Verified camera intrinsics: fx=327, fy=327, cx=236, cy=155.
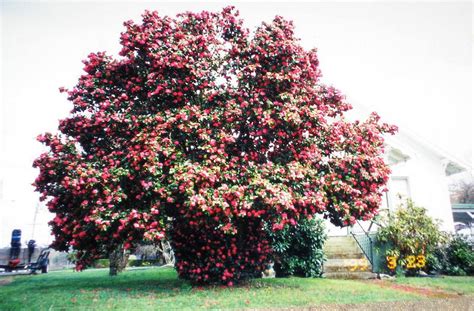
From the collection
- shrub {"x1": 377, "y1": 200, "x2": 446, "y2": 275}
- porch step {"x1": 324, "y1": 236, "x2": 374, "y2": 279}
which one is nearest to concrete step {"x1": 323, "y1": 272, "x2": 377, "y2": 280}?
porch step {"x1": 324, "y1": 236, "x2": 374, "y2": 279}

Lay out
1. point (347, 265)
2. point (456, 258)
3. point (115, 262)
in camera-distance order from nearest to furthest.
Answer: point (347, 265), point (456, 258), point (115, 262)

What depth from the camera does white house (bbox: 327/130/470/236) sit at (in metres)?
14.9

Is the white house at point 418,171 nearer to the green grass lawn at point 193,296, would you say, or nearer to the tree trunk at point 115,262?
→ the green grass lawn at point 193,296

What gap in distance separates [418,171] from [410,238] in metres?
5.71

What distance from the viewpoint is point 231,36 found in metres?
8.76

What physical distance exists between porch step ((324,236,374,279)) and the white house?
2.33 m

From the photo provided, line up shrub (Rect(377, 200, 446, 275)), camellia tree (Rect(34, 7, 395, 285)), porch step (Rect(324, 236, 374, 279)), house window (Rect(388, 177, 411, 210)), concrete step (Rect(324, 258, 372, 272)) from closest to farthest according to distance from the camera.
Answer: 1. camellia tree (Rect(34, 7, 395, 285))
2. porch step (Rect(324, 236, 374, 279))
3. shrub (Rect(377, 200, 446, 275))
4. concrete step (Rect(324, 258, 372, 272))
5. house window (Rect(388, 177, 411, 210))

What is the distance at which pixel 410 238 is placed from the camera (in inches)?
426

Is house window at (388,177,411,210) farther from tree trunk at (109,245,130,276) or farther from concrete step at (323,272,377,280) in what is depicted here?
tree trunk at (109,245,130,276)

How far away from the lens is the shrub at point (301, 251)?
34.2 feet

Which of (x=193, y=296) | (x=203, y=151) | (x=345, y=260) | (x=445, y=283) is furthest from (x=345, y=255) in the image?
(x=203, y=151)

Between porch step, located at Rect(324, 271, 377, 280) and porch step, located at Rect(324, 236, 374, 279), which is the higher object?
porch step, located at Rect(324, 236, 374, 279)

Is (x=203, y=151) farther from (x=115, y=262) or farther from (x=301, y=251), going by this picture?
(x=115, y=262)

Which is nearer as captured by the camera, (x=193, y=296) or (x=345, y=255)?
(x=193, y=296)
